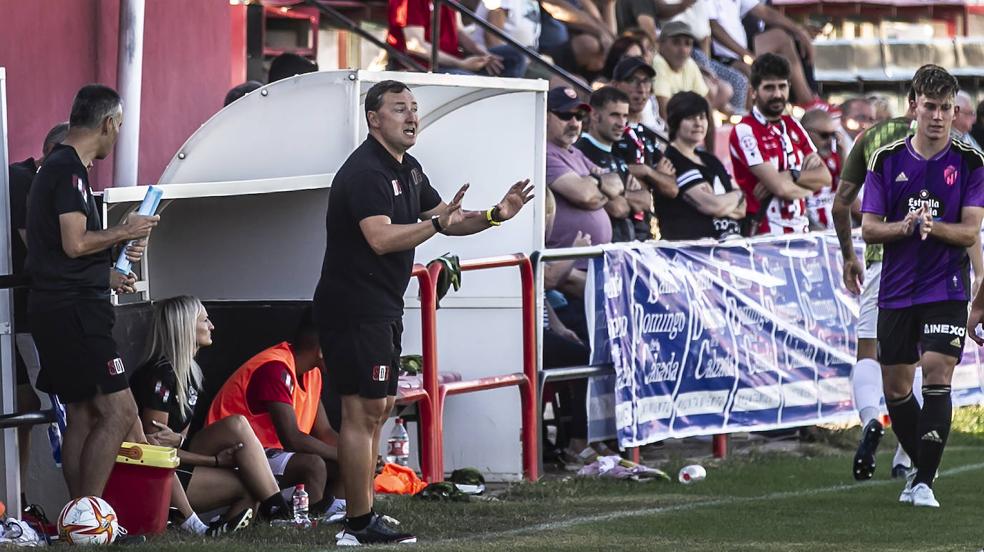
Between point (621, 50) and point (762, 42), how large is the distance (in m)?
4.03

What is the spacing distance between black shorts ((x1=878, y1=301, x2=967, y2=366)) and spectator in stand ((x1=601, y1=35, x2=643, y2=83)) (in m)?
5.42

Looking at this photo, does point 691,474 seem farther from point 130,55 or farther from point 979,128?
point 979,128

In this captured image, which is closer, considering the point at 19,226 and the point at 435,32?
the point at 19,226

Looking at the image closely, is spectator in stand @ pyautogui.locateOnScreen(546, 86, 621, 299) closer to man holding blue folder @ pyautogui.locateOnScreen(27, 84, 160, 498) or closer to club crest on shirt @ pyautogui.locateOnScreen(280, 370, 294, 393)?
club crest on shirt @ pyautogui.locateOnScreen(280, 370, 294, 393)

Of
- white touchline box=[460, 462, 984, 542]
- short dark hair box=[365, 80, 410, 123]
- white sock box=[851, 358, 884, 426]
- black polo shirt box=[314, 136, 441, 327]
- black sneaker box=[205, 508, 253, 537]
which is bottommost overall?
white touchline box=[460, 462, 984, 542]

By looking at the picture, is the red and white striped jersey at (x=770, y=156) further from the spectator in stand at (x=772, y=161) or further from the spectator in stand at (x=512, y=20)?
the spectator in stand at (x=512, y=20)

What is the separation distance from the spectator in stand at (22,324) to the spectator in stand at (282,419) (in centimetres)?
84

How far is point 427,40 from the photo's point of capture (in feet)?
49.5

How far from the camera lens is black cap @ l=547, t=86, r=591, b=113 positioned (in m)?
11.6

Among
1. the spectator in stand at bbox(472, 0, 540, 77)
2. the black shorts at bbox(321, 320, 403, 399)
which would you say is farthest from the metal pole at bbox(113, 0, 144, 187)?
the spectator in stand at bbox(472, 0, 540, 77)

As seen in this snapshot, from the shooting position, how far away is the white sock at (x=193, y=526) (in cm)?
830

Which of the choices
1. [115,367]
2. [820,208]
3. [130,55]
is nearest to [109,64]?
[130,55]

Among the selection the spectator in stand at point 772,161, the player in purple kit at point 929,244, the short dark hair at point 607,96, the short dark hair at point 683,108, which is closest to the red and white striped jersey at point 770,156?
the spectator in stand at point 772,161

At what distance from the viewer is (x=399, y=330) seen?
8141 millimetres
